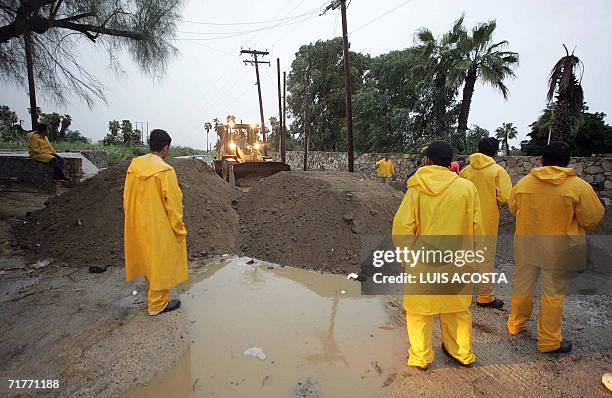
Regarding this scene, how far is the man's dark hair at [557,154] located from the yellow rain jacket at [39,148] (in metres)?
8.49

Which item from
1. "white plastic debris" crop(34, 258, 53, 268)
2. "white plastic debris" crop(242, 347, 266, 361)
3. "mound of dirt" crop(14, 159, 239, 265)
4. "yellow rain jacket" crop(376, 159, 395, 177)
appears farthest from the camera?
"yellow rain jacket" crop(376, 159, 395, 177)

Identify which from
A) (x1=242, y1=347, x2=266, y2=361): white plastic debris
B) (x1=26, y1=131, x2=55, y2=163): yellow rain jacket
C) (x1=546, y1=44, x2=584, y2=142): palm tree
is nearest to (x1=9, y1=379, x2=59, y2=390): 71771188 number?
(x1=242, y1=347, x2=266, y2=361): white plastic debris

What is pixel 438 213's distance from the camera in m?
2.25

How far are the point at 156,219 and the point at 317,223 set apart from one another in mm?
2890

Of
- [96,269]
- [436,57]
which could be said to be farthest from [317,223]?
[436,57]

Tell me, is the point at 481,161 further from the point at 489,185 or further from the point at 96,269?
the point at 96,269

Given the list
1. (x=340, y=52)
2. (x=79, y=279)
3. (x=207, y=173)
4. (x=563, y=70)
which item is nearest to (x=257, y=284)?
(x=79, y=279)

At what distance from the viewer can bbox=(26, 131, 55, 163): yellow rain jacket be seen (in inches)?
270

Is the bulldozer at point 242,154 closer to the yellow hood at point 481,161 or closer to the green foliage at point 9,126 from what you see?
the yellow hood at point 481,161

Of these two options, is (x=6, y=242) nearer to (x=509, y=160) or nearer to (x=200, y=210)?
(x=200, y=210)

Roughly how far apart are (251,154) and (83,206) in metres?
8.07

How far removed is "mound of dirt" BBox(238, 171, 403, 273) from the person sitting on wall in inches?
167

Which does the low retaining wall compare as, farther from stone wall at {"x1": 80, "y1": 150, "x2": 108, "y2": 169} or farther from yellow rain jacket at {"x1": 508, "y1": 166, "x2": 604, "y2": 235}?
yellow rain jacket at {"x1": 508, "y1": 166, "x2": 604, "y2": 235}

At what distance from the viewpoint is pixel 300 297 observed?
151 inches
